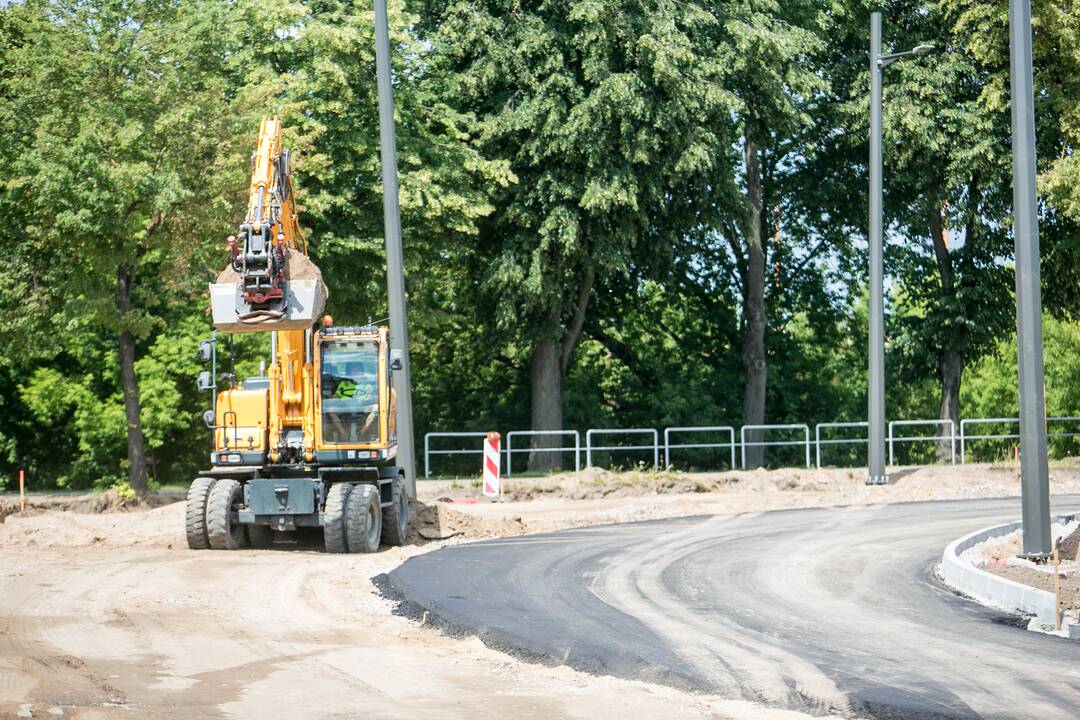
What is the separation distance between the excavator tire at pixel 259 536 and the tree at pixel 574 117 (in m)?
13.3

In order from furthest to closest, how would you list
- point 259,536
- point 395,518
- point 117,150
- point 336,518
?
1. point 117,150
2. point 259,536
3. point 395,518
4. point 336,518

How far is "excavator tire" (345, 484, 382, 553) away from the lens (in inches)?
731

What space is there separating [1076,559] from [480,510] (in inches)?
458

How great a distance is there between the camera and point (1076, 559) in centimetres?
1731

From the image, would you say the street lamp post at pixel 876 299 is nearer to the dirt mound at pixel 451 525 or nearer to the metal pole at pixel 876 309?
the metal pole at pixel 876 309

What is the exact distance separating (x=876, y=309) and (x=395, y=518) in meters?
13.8

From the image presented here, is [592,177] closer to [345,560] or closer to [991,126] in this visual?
[991,126]

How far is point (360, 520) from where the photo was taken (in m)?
18.6

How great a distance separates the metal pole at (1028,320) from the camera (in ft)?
52.8

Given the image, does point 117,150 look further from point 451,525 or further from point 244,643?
point 244,643

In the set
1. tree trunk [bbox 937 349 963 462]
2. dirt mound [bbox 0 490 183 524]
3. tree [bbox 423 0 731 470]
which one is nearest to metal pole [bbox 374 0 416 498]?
dirt mound [bbox 0 490 183 524]

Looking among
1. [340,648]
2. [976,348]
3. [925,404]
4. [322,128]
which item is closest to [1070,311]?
[976,348]

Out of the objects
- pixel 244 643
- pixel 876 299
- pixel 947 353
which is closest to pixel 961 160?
pixel 947 353

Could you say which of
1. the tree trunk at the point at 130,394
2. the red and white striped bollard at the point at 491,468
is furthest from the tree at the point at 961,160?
the tree trunk at the point at 130,394
